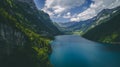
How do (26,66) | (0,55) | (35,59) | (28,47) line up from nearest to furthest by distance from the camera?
(0,55)
(26,66)
(35,59)
(28,47)

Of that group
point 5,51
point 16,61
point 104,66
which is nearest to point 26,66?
point 16,61

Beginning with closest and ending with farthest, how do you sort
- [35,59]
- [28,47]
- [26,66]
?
[26,66]
[35,59]
[28,47]

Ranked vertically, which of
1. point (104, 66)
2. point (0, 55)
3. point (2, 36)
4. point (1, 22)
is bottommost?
point (104, 66)

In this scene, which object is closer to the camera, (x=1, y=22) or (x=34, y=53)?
(x=1, y=22)

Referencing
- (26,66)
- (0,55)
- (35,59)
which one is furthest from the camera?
(35,59)

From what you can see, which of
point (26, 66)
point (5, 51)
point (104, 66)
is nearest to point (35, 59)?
point (26, 66)

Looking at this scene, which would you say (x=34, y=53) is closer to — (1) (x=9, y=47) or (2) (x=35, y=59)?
(2) (x=35, y=59)

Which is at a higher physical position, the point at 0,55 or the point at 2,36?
the point at 2,36

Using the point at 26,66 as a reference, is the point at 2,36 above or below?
above

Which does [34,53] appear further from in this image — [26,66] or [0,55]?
[0,55]
